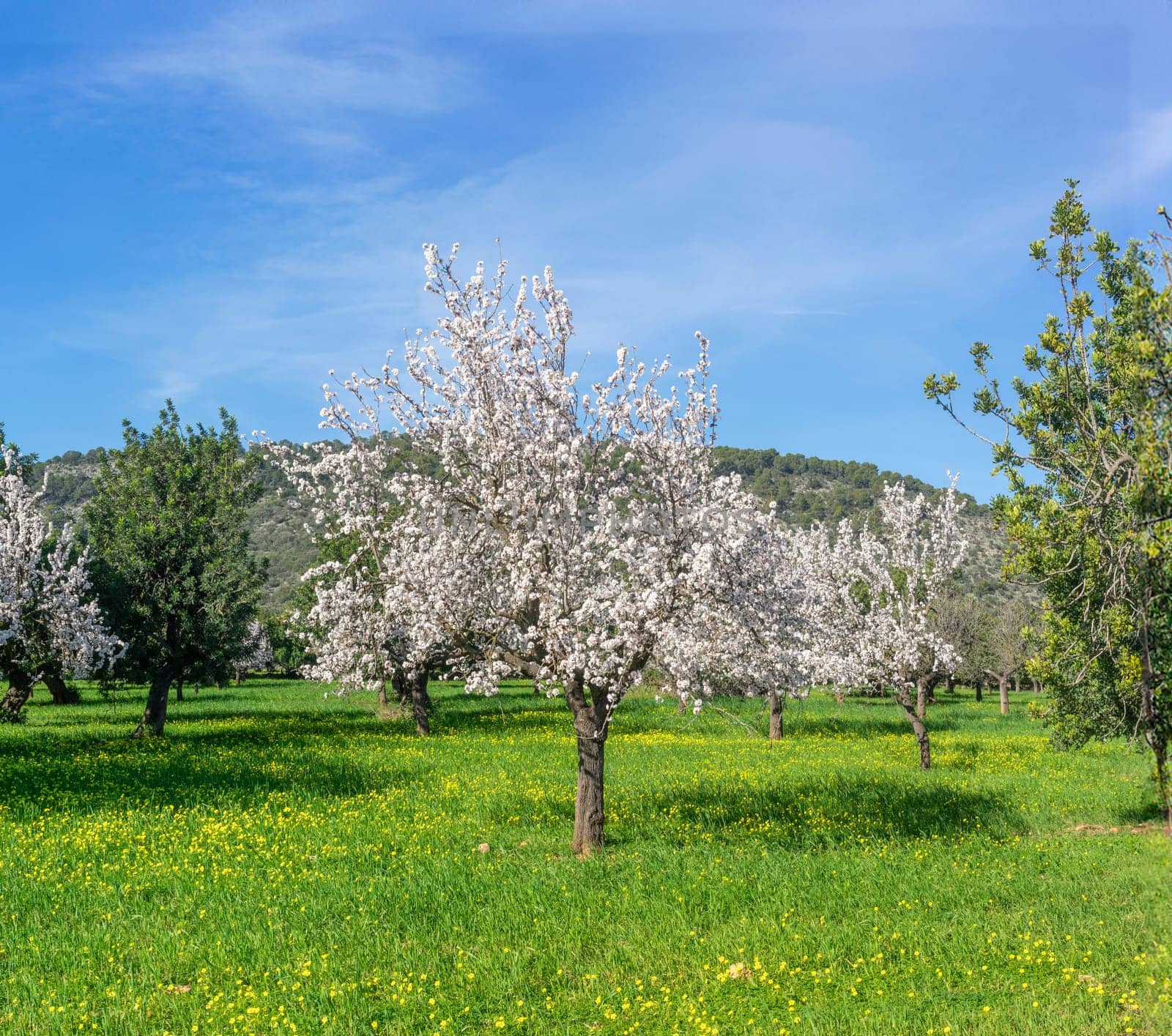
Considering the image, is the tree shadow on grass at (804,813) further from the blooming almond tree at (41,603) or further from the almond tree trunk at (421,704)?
the blooming almond tree at (41,603)

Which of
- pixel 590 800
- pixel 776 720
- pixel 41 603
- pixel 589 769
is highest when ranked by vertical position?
pixel 41 603

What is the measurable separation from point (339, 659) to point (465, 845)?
164 inches

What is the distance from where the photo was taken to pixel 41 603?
1264 inches

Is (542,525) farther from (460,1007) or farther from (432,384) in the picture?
(460,1007)

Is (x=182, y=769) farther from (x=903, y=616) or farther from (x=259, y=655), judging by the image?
(x=259, y=655)

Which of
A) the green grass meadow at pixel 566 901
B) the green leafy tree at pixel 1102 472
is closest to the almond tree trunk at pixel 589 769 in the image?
the green grass meadow at pixel 566 901

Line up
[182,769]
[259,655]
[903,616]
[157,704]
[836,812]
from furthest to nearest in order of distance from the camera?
[259,655]
[157,704]
[903,616]
[182,769]
[836,812]

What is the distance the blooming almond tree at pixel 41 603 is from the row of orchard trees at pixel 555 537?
18959mm

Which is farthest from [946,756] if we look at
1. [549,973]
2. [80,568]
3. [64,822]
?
[80,568]

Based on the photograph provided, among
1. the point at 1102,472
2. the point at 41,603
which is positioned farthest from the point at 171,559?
the point at 1102,472

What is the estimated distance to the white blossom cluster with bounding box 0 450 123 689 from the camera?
100 ft

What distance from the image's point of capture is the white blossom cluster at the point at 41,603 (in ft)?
100

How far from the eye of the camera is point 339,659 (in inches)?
656

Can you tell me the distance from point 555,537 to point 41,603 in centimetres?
2620
